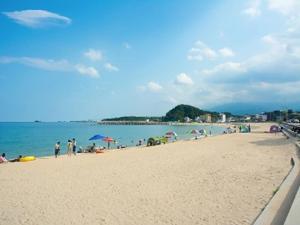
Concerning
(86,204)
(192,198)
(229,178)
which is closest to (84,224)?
(86,204)

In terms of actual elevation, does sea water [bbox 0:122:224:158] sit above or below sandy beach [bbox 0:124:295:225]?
below

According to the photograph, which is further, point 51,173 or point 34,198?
point 51,173

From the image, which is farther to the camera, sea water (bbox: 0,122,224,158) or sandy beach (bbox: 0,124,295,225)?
sea water (bbox: 0,122,224,158)

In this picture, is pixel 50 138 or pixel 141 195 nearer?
pixel 141 195

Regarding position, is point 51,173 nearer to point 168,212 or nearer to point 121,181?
point 121,181

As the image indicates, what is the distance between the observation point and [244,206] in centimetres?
773

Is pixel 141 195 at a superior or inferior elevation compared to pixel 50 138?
superior

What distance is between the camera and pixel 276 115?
17200cm

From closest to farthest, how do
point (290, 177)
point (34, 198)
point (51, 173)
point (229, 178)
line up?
point (34, 198) → point (290, 177) → point (229, 178) → point (51, 173)

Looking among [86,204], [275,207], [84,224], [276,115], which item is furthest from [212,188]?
[276,115]

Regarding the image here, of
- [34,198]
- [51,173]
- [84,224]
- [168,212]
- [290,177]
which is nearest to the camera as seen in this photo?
[84,224]

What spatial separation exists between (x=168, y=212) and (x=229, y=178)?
16.1 feet

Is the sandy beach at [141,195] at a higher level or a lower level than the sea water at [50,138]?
higher

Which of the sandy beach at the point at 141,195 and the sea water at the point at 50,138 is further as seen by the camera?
the sea water at the point at 50,138
